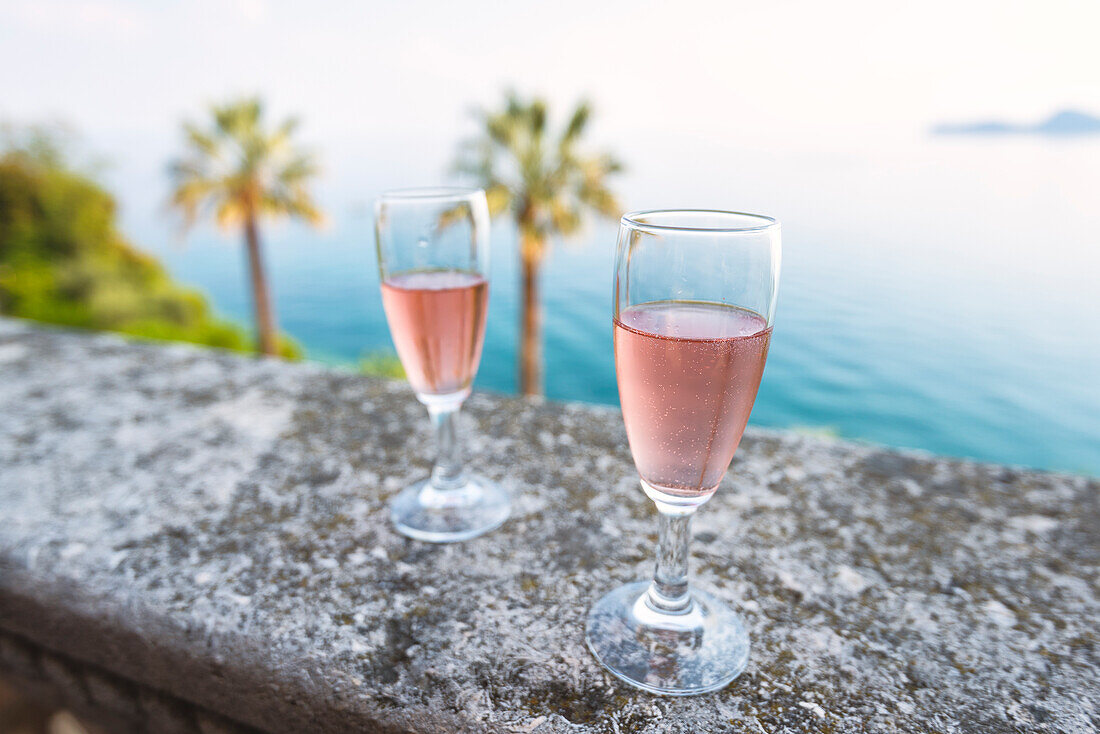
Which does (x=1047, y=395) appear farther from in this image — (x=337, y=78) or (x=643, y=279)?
(x=337, y=78)

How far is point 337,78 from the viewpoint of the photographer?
78812 mm

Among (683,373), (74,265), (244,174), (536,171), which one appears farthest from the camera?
(74,265)

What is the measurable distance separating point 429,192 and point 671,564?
823 millimetres

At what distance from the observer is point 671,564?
40.9 inches

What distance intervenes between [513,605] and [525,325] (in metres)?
16.1

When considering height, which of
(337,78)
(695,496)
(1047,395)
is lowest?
(1047,395)

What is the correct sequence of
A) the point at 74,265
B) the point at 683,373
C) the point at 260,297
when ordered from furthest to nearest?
the point at 74,265
the point at 260,297
the point at 683,373

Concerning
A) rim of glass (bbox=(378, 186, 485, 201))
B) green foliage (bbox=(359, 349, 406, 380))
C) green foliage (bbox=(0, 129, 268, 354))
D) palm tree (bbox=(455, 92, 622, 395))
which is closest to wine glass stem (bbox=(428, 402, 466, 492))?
rim of glass (bbox=(378, 186, 485, 201))

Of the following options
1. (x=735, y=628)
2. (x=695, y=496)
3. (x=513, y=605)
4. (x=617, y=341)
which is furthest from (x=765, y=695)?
(x=617, y=341)

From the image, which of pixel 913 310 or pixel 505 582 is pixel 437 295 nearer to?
pixel 505 582

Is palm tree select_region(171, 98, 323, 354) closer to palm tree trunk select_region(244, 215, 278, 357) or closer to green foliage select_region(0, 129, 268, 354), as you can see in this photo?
palm tree trunk select_region(244, 215, 278, 357)

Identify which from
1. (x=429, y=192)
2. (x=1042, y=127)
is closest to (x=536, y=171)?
(x=429, y=192)

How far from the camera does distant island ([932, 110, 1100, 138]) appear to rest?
47562 mm


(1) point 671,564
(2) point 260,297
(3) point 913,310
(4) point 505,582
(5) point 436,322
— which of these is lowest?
(3) point 913,310
